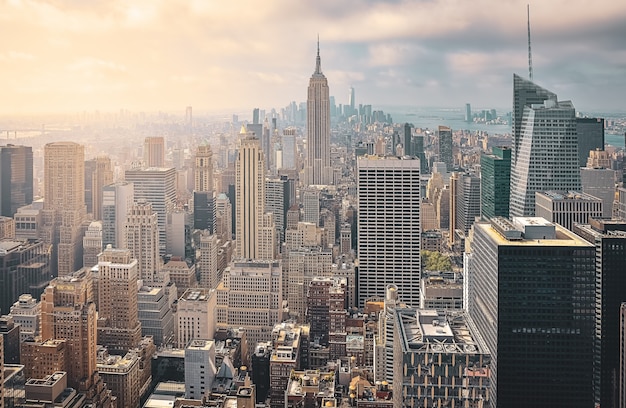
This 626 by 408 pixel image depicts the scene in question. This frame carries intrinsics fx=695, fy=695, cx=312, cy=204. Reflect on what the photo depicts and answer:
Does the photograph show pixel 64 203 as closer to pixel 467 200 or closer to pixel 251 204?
pixel 251 204

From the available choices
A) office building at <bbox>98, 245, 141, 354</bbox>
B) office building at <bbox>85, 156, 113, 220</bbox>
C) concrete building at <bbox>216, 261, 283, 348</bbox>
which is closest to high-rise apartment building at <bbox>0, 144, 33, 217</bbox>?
office building at <bbox>85, 156, 113, 220</bbox>

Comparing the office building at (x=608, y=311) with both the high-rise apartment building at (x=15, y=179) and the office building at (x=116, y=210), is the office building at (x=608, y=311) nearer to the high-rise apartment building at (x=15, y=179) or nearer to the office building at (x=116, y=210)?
the high-rise apartment building at (x=15, y=179)

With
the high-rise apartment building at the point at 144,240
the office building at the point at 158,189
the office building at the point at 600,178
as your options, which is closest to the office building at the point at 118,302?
the high-rise apartment building at the point at 144,240

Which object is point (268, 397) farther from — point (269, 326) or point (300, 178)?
point (300, 178)

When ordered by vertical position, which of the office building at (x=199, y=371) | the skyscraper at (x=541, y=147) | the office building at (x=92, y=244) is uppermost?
the skyscraper at (x=541, y=147)

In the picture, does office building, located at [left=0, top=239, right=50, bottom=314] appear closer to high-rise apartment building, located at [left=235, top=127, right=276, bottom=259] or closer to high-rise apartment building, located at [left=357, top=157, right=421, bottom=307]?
high-rise apartment building, located at [left=235, top=127, right=276, bottom=259]

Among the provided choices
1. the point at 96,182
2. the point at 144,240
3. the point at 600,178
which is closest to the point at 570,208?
the point at 600,178

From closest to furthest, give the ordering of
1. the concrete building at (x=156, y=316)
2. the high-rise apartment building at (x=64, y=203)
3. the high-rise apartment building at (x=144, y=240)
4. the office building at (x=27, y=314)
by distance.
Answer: the office building at (x=27, y=314) → the concrete building at (x=156, y=316) → the high-rise apartment building at (x=64, y=203) → the high-rise apartment building at (x=144, y=240)
